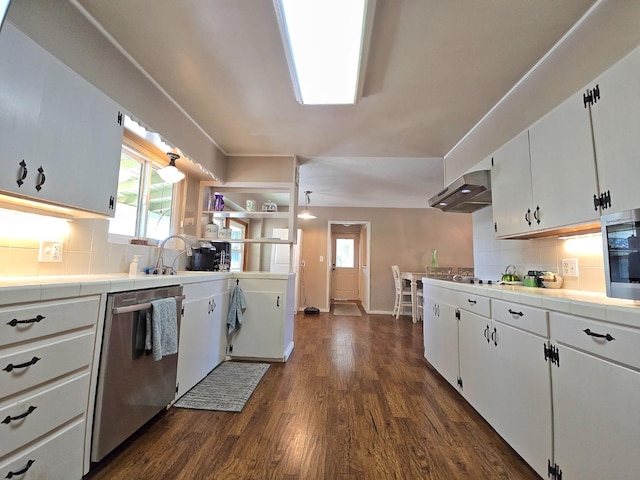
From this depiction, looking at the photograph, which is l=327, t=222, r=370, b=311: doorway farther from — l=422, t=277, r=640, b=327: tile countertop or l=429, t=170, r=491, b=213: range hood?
l=422, t=277, r=640, b=327: tile countertop

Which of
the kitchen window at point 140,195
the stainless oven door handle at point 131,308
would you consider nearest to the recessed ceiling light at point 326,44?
the kitchen window at point 140,195

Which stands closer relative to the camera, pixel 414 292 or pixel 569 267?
pixel 569 267

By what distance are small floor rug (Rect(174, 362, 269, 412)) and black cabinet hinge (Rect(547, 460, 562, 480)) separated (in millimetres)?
1739

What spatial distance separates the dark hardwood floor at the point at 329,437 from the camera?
1339 mm

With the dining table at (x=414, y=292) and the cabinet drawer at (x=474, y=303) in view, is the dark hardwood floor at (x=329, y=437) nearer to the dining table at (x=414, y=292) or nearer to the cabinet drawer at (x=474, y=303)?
the cabinet drawer at (x=474, y=303)

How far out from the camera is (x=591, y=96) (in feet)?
4.34

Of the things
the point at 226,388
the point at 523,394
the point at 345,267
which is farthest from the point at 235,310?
the point at 345,267

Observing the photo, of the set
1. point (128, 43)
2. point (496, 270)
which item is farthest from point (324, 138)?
point (496, 270)

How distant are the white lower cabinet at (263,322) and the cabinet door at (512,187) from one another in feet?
6.74

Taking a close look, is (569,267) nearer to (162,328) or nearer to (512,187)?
(512,187)

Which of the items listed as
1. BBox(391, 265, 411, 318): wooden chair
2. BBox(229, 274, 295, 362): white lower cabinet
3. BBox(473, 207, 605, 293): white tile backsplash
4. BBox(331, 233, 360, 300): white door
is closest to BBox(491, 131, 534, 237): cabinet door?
BBox(473, 207, 605, 293): white tile backsplash

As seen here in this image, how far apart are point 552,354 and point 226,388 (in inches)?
86.1

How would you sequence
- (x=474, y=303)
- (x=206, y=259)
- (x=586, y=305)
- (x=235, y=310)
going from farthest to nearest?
1. (x=206, y=259)
2. (x=235, y=310)
3. (x=474, y=303)
4. (x=586, y=305)

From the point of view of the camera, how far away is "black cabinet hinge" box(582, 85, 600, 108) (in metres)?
1.29
